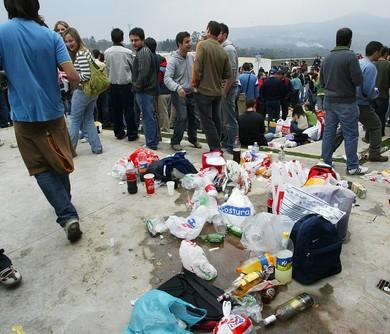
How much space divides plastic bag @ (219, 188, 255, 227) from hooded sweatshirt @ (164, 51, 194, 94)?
7.71 ft

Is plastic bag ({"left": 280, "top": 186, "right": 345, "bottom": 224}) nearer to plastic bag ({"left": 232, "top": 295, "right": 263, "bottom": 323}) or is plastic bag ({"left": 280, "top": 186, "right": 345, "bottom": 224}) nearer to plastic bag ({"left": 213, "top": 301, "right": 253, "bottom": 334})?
plastic bag ({"left": 232, "top": 295, "right": 263, "bottom": 323})

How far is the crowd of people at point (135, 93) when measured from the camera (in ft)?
7.90

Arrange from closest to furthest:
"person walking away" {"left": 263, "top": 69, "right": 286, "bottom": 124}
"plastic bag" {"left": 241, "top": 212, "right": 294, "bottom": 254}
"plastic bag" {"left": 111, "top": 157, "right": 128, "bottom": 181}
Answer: "plastic bag" {"left": 241, "top": 212, "right": 294, "bottom": 254} → "plastic bag" {"left": 111, "top": 157, "right": 128, "bottom": 181} → "person walking away" {"left": 263, "top": 69, "right": 286, "bottom": 124}

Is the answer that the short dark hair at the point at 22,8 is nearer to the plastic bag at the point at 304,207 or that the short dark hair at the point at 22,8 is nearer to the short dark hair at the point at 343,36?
the plastic bag at the point at 304,207

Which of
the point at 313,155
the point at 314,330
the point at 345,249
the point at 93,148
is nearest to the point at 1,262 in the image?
the point at 314,330

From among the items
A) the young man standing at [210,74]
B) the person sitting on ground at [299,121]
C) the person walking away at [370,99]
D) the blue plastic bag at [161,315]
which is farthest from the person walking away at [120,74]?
the blue plastic bag at [161,315]

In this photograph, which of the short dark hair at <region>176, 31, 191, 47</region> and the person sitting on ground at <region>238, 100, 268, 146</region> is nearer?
the short dark hair at <region>176, 31, 191, 47</region>

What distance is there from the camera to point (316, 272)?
2.27 m

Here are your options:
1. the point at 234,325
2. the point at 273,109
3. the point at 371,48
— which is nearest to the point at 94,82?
the point at 234,325

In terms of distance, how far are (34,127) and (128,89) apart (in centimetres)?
307

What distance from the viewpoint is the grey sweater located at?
385cm

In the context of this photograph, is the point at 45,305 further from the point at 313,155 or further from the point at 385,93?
the point at 385,93

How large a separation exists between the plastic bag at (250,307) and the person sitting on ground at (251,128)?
4.08 m

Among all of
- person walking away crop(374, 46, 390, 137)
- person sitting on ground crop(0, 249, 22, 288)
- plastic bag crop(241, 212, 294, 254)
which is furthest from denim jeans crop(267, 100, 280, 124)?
person sitting on ground crop(0, 249, 22, 288)
